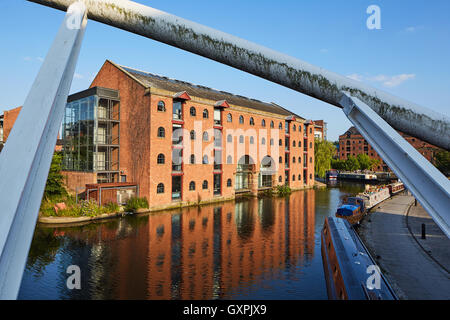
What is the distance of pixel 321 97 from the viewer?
2932 millimetres

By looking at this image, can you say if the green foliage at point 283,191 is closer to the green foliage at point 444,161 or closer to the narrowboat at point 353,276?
the narrowboat at point 353,276

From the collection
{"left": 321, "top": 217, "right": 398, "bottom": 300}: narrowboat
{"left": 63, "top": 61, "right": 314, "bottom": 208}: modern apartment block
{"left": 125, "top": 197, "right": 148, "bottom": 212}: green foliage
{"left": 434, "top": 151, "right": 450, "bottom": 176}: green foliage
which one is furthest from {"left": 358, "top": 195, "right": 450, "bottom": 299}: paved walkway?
{"left": 434, "top": 151, "right": 450, "bottom": 176}: green foliage

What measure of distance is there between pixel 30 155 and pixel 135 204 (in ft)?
71.4

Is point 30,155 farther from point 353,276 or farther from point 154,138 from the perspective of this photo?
point 154,138

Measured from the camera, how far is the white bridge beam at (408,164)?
1898mm

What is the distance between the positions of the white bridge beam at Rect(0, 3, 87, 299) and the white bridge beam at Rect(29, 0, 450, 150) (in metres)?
0.44

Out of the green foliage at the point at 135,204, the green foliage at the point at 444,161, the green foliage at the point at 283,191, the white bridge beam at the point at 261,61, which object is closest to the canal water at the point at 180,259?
the green foliage at the point at 135,204

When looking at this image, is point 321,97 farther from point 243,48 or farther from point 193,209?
point 193,209

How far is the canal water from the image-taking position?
9.41 meters

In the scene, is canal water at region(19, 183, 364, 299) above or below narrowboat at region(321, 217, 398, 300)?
below

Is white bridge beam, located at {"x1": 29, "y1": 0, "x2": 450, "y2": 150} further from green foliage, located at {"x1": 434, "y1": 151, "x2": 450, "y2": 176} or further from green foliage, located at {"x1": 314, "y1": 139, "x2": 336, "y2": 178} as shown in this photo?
green foliage, located at {"x1": 434, "y1": 151, "x2": 450, "y2": 176}

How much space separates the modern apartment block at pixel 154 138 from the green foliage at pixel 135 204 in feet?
1.78

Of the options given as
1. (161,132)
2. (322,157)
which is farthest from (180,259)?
(322,157)

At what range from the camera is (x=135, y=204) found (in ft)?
73.0
